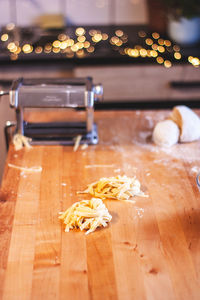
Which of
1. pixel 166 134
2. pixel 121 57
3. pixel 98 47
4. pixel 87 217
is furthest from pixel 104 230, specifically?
pixel 98 47

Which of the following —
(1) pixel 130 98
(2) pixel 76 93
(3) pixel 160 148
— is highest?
(2) pixel 76 93

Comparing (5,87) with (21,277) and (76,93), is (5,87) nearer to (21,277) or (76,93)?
(76,93)

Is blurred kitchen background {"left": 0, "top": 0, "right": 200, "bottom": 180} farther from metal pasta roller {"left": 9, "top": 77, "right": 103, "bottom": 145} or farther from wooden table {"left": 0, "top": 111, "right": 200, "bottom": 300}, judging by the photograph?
wooden table {"left": 0, "top": 111, "right": 200, "bottom": 300}

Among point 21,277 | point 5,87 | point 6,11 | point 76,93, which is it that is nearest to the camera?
point 21,277

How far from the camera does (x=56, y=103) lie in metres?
1.86

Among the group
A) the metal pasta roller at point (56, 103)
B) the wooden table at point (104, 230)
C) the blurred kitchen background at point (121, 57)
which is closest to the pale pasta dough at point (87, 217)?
the wooden table at point (104, 230)

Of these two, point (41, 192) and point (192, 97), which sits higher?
point (41, 192)

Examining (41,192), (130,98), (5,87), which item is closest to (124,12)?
(130,98)

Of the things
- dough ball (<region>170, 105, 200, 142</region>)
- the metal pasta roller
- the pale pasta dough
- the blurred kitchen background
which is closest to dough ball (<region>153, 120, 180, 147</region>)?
dough ball (<region>170, 105, 200, 142</region>)

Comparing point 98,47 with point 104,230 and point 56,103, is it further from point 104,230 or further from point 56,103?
point 104,230

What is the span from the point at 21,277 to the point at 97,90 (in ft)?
2.98

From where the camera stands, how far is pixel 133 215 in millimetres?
1464

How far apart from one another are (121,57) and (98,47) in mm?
197

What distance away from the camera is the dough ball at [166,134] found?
1.87 meters
